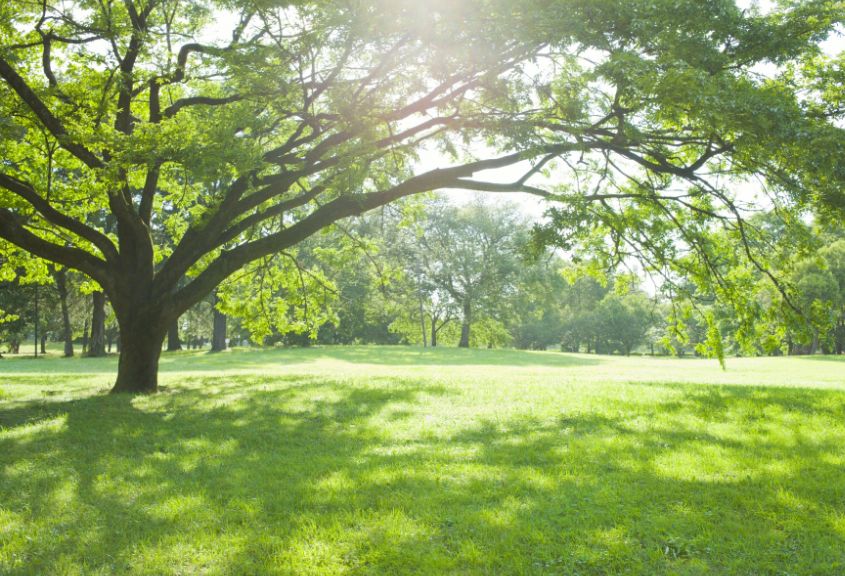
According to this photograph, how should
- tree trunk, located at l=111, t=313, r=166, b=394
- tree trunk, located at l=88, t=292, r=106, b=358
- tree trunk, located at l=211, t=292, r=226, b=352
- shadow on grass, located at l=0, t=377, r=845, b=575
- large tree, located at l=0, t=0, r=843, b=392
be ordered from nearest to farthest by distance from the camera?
1. shadow on grass, located at l=0, t=377, r=845, b=575
2. large tree, located at l=0, t=0, r=843, b=392
3. tree trunk, located at l=111, t=313, r=166, b=394
4. tree trunk, located at l=88, t=292, r=106, b=358
5. tree trunk, located at l=211, t=292, r=226, b=352

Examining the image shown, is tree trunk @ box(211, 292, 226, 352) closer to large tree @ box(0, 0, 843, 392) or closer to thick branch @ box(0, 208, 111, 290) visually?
large tree @ box(0, 0, 843, 392)

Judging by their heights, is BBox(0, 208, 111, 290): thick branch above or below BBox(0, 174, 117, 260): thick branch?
below

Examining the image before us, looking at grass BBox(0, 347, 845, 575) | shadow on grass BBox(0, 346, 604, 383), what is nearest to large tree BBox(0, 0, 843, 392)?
grass BBox(0, 347, 845, 575)

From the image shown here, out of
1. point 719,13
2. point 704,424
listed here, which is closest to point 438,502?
point 704,424

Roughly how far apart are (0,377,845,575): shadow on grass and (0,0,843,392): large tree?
3.55 metres

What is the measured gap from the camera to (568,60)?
10242 millimetres

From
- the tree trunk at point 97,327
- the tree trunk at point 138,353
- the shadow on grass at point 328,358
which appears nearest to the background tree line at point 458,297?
the tree trunk at point 97,327

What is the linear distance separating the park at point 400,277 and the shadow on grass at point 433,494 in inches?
1.7

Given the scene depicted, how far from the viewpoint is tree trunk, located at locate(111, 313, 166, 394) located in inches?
526

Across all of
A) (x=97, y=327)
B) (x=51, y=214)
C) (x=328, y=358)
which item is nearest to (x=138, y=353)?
(x=51, y=214)

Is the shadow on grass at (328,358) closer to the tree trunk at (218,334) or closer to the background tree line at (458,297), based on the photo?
the background tree line at (458,297)

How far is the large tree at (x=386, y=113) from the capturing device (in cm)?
810

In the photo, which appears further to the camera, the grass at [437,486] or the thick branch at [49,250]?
the thick branch at [49,250]

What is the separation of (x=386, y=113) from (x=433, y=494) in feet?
26.0
